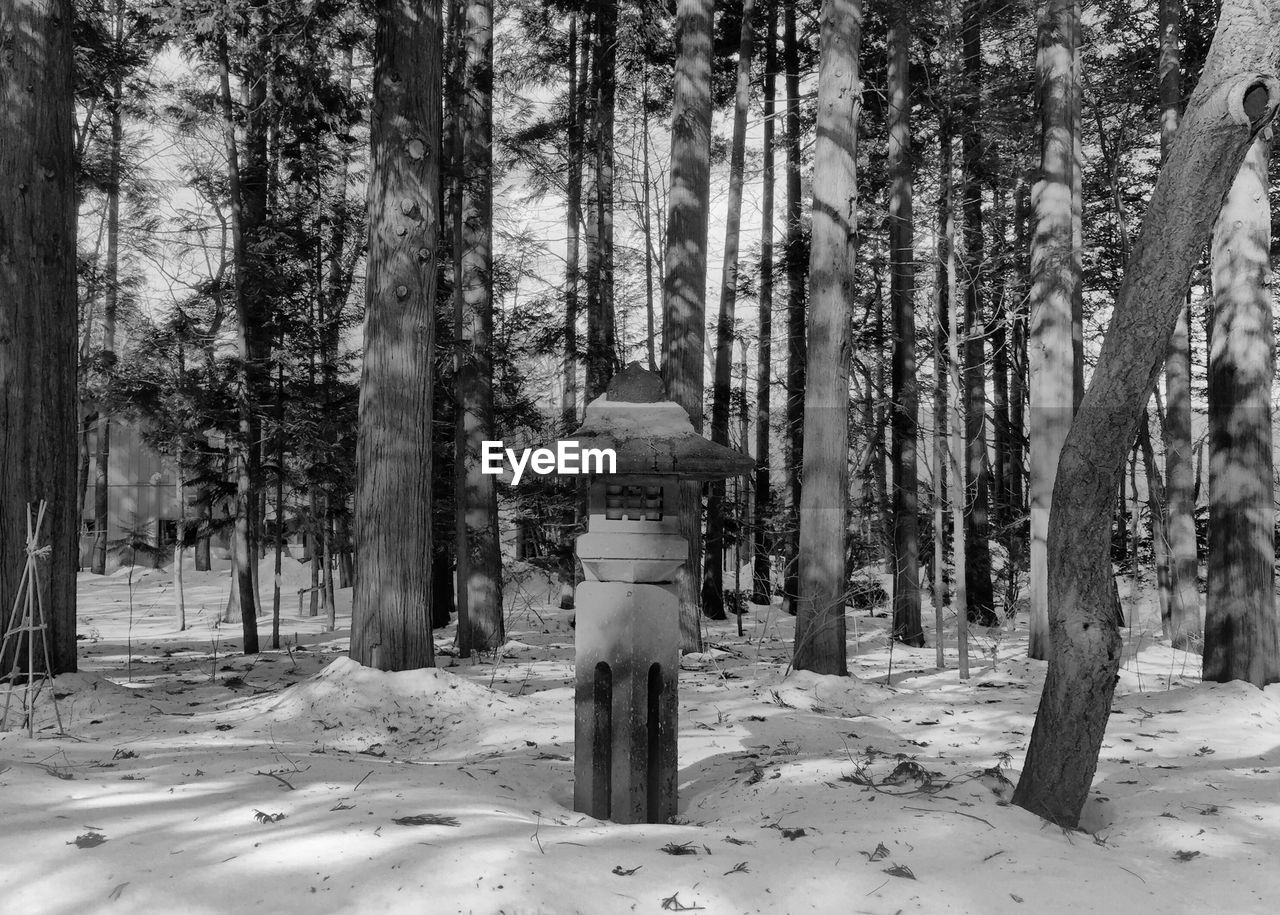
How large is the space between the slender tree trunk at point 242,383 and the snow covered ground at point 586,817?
5.80 feet

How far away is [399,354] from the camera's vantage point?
7684mm

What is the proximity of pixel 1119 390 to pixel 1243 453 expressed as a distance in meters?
4.46

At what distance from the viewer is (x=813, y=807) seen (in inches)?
192

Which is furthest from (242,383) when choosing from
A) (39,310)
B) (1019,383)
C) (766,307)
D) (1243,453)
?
(1019,383)

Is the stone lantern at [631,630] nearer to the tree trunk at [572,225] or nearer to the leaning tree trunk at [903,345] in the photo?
the leaning tree trunk at [903,345]

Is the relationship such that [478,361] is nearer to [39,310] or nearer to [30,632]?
[39,310]

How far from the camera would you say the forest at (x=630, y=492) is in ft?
13.6

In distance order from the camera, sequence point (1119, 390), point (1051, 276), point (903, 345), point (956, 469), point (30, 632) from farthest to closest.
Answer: point (903, 345) < point (1051, 276) < point (956, 469) < point (30, 632) < point (1119, 390)

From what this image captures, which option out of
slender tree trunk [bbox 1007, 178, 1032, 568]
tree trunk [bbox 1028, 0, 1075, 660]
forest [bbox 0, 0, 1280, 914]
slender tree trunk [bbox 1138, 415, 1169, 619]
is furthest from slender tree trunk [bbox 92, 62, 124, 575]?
slender tree trunk [bbox 1138, 415, 1169, 619]

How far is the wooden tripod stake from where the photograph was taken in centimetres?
606

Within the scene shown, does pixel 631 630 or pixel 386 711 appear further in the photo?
pixel 386 711

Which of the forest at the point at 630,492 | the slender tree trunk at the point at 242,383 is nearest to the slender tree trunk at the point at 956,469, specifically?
the forest at the point at 630,492

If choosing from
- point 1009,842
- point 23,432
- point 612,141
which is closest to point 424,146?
point 23,432

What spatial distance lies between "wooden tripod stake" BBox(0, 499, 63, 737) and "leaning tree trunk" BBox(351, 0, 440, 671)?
219cm
